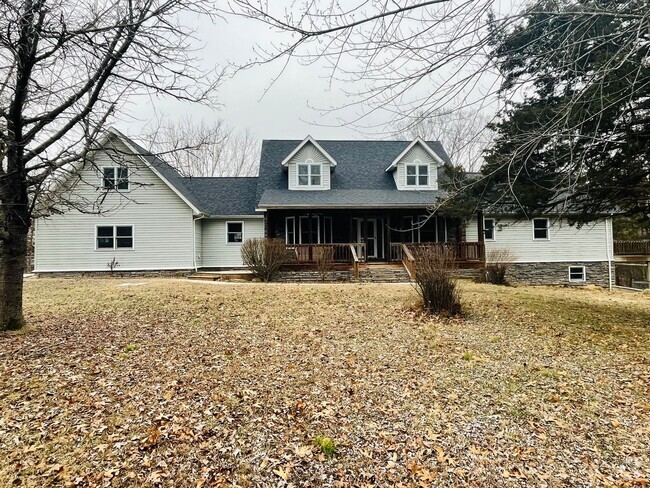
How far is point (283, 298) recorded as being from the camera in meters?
9.48

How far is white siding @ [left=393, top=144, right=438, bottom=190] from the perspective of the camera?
1802 cm

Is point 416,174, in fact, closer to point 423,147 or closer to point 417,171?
point 417,171

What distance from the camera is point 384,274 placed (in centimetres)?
1486

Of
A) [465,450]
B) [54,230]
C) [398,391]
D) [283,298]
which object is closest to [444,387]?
[398,391]

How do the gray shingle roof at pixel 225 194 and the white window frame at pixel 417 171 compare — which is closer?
the white window frame at pixel 417 171

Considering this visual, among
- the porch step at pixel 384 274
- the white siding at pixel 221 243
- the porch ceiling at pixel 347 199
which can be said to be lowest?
the porch step at pixel 384 274

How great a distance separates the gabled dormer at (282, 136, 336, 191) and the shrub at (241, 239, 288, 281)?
4327 mm

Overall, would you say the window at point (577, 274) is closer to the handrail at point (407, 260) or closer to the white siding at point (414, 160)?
the white siding at point (414, 160)

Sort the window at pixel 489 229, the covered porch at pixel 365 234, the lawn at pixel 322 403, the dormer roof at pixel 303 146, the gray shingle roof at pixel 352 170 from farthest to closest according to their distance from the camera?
1. the window at pixel 489 229
2. the dormer roof at pixel 303 146
3. the gray shingle roof at pixel 352 170
4. the covered porch at pixel 365 234
5. the lawn at pixel 322 403

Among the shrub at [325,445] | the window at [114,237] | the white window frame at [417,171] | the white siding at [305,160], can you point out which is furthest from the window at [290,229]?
the shrub at [325,445]

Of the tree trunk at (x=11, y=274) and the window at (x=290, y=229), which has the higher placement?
the window at (x=290, y=229)

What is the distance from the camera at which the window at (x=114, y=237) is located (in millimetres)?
16312

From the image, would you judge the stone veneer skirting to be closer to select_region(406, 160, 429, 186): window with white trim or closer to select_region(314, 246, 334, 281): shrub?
select_region(406, 160, 429, 186): window with white trim

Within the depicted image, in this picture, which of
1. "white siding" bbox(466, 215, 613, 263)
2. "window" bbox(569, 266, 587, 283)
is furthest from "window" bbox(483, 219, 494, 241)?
"window" bbox(569, 266, 587, 283)
